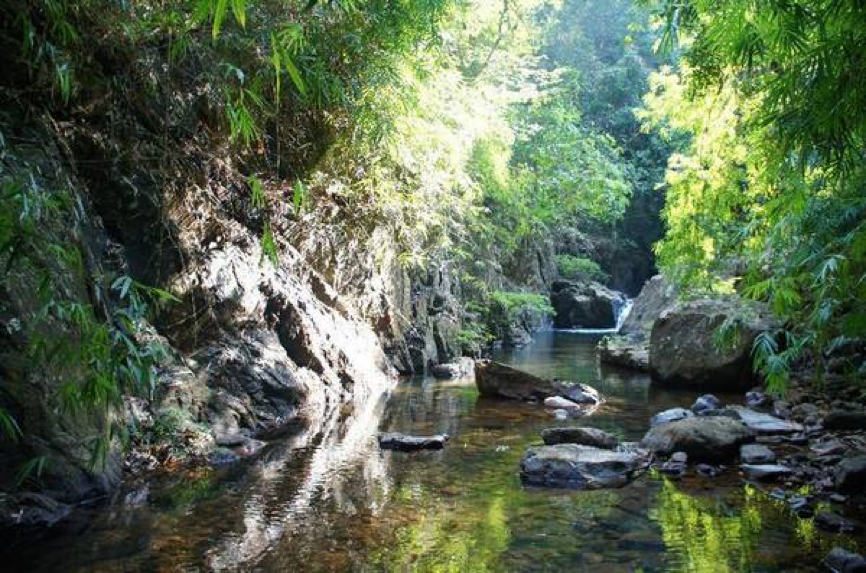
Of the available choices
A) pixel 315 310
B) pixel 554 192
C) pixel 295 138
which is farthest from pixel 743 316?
pixel 554 192

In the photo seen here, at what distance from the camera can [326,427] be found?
305 inches

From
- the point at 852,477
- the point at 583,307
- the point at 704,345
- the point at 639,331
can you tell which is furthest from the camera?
the point at 583,307

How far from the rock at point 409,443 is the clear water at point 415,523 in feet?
0.46

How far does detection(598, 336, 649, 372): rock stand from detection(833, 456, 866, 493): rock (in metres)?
7.65

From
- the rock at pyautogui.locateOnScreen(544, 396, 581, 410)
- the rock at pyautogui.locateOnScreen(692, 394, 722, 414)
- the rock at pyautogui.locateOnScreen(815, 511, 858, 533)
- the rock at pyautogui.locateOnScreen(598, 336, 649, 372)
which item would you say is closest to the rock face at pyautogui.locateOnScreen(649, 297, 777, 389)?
the rock at pyautogui.locateOnScreen(692, 394, 722, 414)

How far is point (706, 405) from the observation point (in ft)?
29.1

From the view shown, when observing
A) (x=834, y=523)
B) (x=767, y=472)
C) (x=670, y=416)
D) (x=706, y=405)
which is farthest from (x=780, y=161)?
(x=706, y=405)

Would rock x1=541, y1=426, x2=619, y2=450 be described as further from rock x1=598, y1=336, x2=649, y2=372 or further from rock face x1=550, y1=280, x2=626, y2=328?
rock face x1=550, y1=280, x2=626, y2=328

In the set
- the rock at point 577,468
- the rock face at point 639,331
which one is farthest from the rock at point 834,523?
the rock face at point 639,331

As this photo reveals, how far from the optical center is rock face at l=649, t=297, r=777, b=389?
10.4 metres

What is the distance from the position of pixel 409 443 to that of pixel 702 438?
2.66 m

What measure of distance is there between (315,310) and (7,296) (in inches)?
196

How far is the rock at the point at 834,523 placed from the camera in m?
4.46

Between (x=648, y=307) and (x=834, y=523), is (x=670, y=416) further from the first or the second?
(x=648, y=307)
